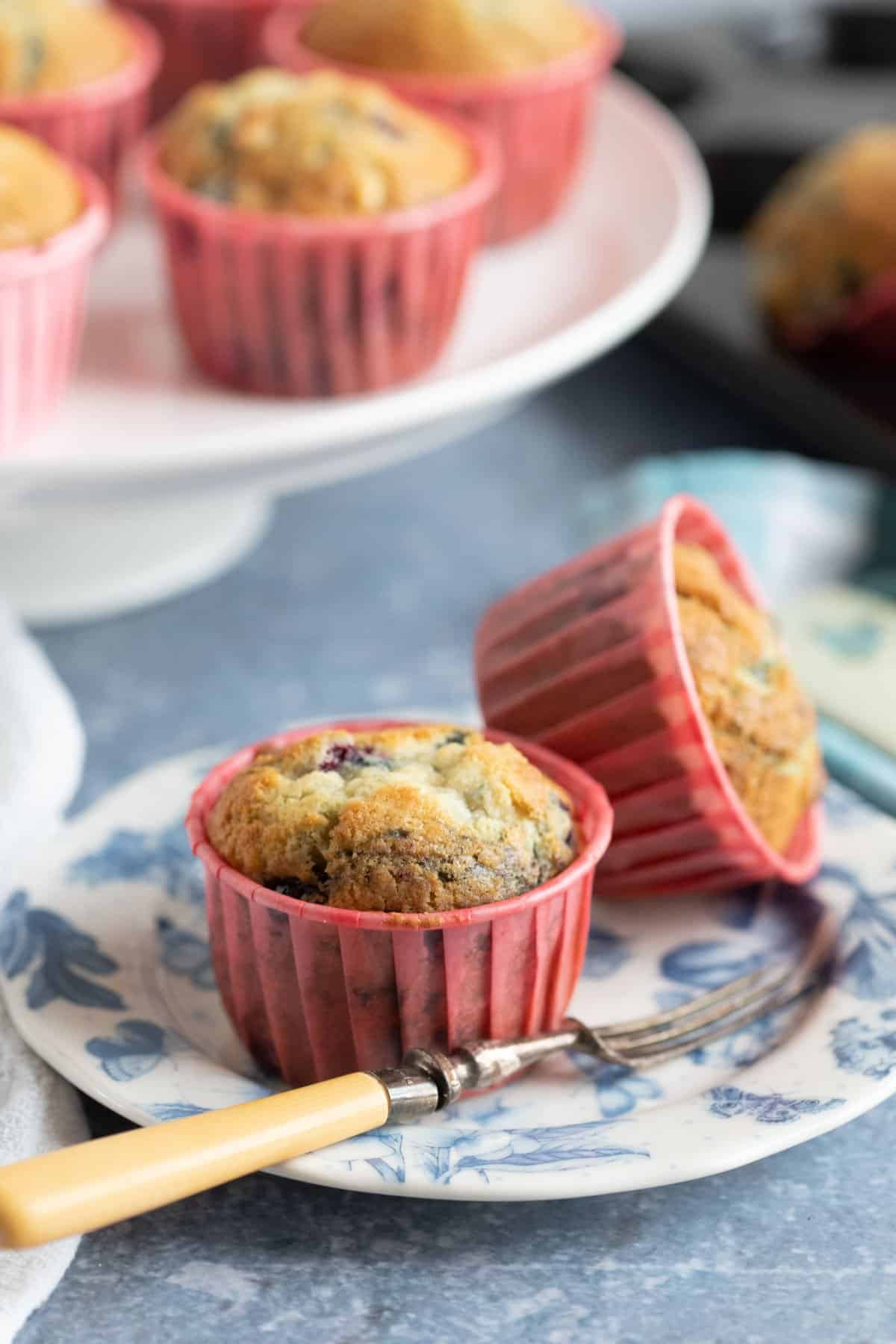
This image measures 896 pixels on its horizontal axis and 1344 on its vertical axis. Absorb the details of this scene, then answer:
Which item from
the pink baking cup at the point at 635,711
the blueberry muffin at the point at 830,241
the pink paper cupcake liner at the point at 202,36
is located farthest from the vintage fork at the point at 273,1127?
the pink paper cupcake liner at the point at 202,36

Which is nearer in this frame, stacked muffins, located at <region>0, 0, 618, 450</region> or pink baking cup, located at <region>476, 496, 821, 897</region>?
pink baking cup, located at <region>476, 496, 821, 897</region>

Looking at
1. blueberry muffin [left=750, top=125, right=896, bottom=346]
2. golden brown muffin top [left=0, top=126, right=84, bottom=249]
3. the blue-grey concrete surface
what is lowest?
the blue-grey concrete surface

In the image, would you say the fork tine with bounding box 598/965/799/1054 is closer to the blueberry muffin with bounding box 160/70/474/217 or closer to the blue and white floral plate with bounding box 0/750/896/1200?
the blue and white floral plate with bounding box 0/750/896/1200

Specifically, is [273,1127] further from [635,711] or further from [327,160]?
[327,160]

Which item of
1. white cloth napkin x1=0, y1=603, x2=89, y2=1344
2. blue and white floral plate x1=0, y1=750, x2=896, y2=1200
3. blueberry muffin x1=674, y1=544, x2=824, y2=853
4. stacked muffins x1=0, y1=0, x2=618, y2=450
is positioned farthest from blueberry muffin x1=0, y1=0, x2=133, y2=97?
blueberry muffin x1=674, y1=544, x2=824, y2=853

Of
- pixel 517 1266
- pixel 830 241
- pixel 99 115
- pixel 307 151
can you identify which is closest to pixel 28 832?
pixel 517 1266

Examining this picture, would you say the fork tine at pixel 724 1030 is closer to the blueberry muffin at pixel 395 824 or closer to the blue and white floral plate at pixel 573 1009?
the blue and white floral plate at pixel 573 1009

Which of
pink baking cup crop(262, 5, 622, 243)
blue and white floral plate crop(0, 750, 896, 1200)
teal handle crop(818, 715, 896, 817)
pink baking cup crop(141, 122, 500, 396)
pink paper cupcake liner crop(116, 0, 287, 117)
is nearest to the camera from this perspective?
blue and white floral plate crop(0, 750, 896, 1200)
